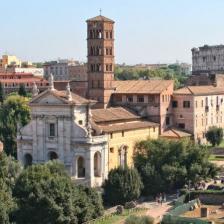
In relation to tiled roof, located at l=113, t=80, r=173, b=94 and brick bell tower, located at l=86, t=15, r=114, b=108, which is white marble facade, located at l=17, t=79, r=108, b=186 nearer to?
brick bell tower, located at l=86, t=15, r=114, b=108

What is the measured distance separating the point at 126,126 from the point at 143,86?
32.4 ft

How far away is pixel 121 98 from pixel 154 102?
4401 millimetres

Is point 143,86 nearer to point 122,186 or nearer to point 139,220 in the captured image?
point 122,186

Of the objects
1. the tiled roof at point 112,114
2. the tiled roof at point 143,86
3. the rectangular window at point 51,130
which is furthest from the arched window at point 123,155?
the tiled roof at point 143,86

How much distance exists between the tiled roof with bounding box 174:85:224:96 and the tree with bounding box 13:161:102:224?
26.4 m

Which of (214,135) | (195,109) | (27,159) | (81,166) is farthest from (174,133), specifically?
(27,159)

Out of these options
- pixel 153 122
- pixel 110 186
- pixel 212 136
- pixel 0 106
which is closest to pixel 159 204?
pixel 110 186

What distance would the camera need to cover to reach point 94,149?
195 ft

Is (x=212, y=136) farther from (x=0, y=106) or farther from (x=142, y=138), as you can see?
(x=0, y=106)

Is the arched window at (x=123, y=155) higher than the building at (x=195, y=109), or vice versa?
the building at (x=195, y=109)

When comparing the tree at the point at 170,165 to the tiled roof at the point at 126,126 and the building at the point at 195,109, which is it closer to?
the tiled roof at the point at 126,126

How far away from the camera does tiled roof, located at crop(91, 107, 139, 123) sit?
63.6 metres

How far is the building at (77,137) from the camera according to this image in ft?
196

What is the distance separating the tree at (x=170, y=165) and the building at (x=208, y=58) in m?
119
